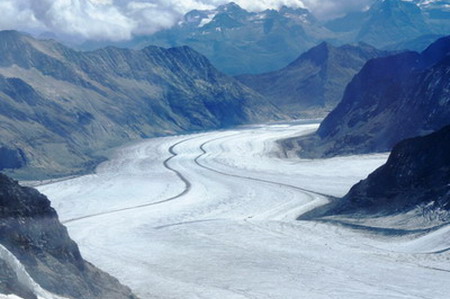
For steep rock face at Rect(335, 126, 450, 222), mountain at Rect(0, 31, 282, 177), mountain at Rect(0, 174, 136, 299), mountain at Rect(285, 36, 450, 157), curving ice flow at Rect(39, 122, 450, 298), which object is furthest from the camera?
mountain at Rect(0, 31, 282, 177)

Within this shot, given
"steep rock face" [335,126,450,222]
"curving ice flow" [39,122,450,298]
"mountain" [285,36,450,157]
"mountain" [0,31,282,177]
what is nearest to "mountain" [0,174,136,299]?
"curving ice flow" [39,122,450,298]

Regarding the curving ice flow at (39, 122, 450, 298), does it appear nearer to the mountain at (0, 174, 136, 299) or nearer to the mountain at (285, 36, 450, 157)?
the mountain at (0, 174, 136, 299)

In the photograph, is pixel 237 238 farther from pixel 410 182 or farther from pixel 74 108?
pixel 74 108

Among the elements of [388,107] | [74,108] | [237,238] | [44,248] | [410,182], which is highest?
[388,107]

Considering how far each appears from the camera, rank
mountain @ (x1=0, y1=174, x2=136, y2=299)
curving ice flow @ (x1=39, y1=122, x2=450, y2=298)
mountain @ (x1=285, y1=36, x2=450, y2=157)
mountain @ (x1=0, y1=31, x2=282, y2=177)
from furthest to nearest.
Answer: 1. mountain @ (x1=0, y1=31, x2=282, y2=177)
2. mountain @ (x1=285, y1=36, x2=450, y2=157)
3. curving ice flow @ (x1=39, y1=122, x2=450, y2=298)
4. mountain @ (x1=0, y1=174, x2=136, y2=299)

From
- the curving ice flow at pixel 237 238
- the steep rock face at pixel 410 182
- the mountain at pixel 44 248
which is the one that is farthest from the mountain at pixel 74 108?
the mountain at pixel 44 248

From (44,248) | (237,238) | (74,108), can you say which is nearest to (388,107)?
(237,238)
